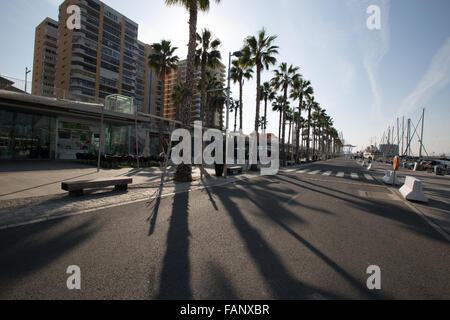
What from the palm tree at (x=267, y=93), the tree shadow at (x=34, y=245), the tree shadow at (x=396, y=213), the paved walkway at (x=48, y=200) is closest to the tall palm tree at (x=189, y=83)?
the paved walkway at (x=48, y=200)

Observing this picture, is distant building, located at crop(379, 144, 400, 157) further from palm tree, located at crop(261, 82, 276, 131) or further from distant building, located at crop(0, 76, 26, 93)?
distant building, located at crop(0, 76, 26, 93)

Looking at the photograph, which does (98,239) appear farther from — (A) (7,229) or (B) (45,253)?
(A) (7,229)

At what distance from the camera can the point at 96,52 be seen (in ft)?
180

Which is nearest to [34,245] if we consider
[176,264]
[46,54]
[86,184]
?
[176,264]

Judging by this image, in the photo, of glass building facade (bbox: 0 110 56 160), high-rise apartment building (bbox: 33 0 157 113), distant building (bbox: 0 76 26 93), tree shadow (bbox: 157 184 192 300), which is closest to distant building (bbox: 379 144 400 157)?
tree shadow (bbox: 157 184 192 300)

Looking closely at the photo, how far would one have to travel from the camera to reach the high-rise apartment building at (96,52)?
51844mm

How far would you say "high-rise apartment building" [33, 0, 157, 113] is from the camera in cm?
5184

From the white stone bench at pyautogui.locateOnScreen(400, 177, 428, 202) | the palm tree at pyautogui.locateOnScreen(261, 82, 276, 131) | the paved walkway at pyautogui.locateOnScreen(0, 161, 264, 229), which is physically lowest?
the paved walkway at pyautogui.locateOnScreen(0, 161, 264, 229)

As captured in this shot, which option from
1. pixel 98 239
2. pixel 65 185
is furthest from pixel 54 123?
pixel 98 239

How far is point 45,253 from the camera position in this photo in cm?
304

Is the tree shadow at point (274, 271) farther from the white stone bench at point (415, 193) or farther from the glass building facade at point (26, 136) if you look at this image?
the glass building facade at point (26, 136)

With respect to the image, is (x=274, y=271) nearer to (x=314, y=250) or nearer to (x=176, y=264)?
(x=314, y=250)

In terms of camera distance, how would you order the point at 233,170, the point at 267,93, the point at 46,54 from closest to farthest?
the point at 233,170 → the point at 267,93 → the point at 46,54
